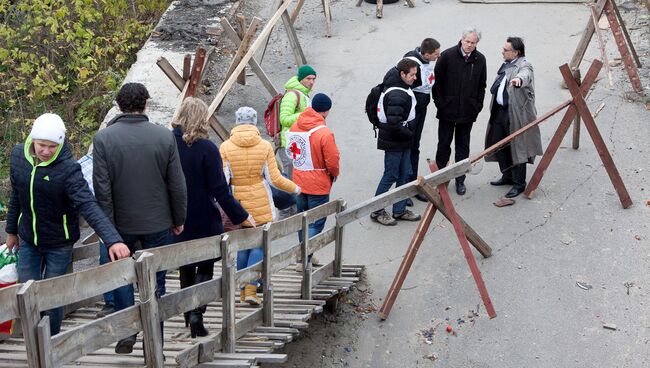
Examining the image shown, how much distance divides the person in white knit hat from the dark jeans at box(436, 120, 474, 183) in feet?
15.6

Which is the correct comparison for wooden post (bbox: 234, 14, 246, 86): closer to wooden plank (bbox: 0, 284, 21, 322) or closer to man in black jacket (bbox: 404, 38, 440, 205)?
man in black jacket (bbox: 404, 38, 440, 205)

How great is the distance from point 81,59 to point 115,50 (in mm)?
669

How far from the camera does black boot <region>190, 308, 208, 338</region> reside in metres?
5.50

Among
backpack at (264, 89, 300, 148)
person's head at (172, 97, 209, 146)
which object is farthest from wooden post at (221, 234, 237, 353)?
backpack at (264, 89, 300, 148)

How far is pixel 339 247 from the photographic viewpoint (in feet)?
23.3

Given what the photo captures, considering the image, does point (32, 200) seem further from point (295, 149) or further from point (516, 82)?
point (516, 82)

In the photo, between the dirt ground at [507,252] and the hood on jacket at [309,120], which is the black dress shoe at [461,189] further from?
the hood on jacket at [309,120]

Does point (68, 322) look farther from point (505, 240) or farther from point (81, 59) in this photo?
point (81, 59)

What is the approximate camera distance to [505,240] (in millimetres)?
8141

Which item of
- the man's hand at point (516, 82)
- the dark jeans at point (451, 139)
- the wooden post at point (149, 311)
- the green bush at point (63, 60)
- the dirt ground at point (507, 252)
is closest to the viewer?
the wooden post at point (149, 311)

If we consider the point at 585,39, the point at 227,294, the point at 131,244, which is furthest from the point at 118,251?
the point at 585,39

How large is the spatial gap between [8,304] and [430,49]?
541 centimetres

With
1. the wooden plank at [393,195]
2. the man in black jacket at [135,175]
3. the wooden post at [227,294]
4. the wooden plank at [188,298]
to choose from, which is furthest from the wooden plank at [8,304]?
the wooden plank at [393,195]

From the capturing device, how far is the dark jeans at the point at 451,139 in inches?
348
